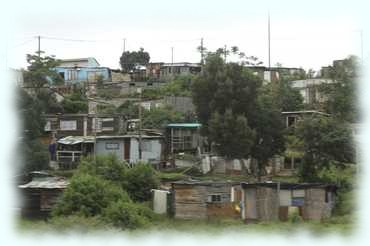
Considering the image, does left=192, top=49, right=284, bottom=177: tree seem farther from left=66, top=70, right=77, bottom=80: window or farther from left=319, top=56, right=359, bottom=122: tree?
left=66, top=70, right=77, bottom=80: window

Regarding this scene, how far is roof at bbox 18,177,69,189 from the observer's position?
10984mm

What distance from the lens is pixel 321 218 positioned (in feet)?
35.8

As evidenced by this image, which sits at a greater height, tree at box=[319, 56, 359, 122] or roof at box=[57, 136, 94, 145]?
tree at box=[319, 56, 359, 122]

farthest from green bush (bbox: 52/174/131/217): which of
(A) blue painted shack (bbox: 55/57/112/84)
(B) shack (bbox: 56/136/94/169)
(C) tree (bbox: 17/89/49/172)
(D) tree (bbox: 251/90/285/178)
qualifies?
(A) blue painted shack (bbox: 55/57/112/84)

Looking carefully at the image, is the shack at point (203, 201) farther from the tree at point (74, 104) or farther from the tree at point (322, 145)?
the tree at point (74, 104)

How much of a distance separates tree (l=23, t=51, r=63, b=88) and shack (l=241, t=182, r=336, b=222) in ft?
32.6

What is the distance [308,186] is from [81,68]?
17257mm

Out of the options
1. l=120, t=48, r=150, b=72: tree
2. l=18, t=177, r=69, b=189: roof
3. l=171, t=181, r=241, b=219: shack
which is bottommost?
l=171, t=181, r=241, b=219: shack

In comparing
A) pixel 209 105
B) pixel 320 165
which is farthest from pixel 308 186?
pixel 209 105

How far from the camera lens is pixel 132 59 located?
97.9 ft

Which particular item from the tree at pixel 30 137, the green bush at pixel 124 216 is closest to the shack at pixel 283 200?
the green bush at pixel 124 216

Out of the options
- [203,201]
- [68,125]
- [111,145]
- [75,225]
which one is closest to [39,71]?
[68,125]

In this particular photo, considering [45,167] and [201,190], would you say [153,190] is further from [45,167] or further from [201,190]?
[45,167]

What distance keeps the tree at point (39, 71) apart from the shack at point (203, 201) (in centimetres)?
905
